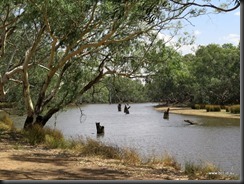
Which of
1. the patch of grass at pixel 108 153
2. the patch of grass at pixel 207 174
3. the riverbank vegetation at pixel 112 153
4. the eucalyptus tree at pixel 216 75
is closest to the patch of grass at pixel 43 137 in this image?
the riverbank vegetation at pixel 112 153

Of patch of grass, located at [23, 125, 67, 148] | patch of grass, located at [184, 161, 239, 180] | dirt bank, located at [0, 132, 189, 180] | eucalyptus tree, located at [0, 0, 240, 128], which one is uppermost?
eucalyptus tree, located at [0, 0, 240, 128]

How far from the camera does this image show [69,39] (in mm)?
12164

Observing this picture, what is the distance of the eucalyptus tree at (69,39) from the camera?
11.1 meters

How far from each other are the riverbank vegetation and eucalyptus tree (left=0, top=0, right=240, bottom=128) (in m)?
1.37

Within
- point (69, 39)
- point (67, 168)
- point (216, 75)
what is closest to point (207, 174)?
point (67, 168)

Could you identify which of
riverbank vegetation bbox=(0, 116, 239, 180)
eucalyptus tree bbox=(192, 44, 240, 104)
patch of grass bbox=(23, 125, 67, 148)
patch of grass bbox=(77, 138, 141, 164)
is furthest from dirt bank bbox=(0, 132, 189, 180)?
eucalyptus tree bbox=(192, 44, 240, 104)

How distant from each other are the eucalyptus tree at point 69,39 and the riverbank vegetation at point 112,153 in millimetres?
1365

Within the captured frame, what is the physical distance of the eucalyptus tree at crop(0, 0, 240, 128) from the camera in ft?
36.3

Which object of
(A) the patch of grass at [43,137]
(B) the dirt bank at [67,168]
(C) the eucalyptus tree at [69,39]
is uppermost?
(C) the eucalyptus tree at [69,39]

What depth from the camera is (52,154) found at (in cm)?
1045

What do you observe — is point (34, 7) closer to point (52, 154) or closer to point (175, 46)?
point (52, 154)

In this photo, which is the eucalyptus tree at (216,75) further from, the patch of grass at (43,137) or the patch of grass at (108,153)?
the patch of grass at (108,153)

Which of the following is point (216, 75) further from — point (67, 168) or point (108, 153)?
point (67, 168)

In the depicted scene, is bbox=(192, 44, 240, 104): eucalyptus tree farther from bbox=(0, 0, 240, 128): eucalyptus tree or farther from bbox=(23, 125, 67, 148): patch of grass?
bbox=(23, 125, 67, 148): patch of grass
